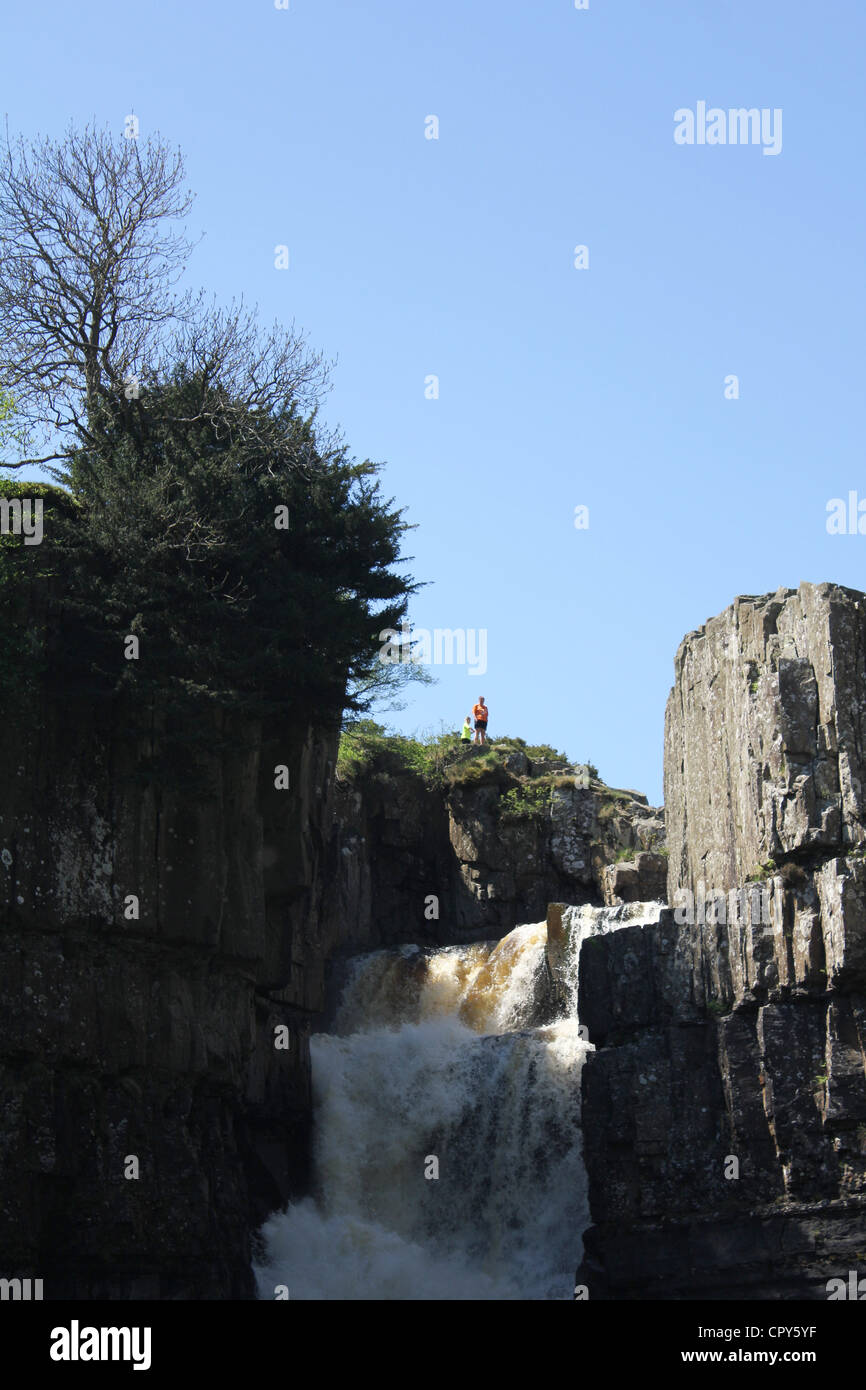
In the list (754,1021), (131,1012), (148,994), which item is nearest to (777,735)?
(754,1021)

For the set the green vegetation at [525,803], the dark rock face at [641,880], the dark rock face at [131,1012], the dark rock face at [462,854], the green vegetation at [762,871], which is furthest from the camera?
the green vegetation at [525,803]

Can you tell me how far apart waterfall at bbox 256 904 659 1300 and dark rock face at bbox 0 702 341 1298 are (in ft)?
5.76

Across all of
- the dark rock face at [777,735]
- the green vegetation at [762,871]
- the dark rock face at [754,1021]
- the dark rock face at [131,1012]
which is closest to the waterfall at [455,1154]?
the dark rock face at [131,1012]

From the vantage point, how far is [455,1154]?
1885 inches

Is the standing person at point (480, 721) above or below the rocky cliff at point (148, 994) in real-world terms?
above

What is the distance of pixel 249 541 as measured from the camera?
46.2m

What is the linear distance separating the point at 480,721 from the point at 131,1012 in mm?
28130

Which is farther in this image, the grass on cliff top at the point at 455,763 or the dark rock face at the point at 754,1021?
the grass on cliff top at the point at 455,763

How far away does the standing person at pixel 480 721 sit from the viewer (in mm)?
68250

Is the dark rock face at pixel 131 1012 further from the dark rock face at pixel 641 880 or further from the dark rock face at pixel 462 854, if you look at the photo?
the dark rock face at pixel 462 854

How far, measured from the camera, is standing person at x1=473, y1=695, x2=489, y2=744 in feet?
224

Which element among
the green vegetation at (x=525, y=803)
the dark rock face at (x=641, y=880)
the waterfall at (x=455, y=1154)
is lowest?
the waterfall at (x=455, y=1154)

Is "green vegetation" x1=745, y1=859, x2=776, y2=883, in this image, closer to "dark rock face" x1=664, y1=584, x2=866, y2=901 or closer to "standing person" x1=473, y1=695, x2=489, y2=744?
"dark rock face" x1=664, y1=584, x2=866, y2=901

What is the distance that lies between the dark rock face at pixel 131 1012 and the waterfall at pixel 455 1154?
5.76 feet
